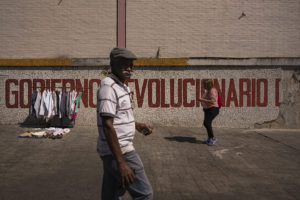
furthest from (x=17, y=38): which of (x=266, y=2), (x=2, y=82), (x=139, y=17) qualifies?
(x=266, y=2)

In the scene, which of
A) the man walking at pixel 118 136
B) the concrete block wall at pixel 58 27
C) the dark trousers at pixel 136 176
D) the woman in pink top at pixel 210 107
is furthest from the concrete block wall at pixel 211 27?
the dark trousers at pixel 136 176

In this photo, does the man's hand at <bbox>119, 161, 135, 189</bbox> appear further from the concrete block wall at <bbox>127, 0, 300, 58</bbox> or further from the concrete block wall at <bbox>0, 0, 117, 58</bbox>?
the concrete block wall at <bbox>0, 0, 117, 58</bbox>

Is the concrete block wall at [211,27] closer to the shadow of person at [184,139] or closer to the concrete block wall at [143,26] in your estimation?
the concrete block wall at [143,26]

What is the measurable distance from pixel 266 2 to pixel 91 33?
6.47 metres

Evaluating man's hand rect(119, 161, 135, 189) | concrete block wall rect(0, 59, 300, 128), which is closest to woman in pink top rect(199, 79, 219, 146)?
concrete block wall rect(0, 59, 300, 128)

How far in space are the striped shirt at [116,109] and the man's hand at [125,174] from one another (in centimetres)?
16

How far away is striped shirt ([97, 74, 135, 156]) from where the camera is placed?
2.26m

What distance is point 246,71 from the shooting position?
9.98m

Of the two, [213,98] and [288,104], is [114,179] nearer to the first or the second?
[213,98]

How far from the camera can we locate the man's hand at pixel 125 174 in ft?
7.23

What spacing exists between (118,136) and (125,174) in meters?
0.32

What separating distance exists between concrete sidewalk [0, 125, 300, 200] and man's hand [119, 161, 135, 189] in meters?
1.85

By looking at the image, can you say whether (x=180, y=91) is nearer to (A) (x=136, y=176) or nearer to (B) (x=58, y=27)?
(B) (x=58, y=27)

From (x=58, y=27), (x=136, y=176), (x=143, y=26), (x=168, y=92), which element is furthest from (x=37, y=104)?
(x=136, y=176)
